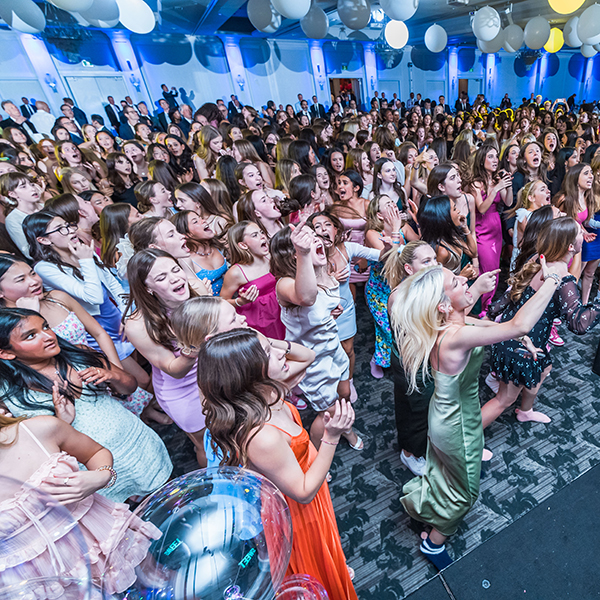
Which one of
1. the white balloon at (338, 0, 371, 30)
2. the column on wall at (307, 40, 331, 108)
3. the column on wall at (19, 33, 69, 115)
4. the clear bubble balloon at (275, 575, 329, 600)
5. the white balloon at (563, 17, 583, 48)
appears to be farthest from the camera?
the column on wall at (307, 40, 331, 108)

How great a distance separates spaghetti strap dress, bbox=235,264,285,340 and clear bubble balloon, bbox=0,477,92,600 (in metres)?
1.55

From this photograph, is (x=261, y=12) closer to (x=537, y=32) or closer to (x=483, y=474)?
(x=537, y=32)

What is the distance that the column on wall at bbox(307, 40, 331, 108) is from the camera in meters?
14.0

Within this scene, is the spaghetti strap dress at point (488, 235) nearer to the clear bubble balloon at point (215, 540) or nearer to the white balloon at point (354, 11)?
the clear bubble balloon at point (215, 540)

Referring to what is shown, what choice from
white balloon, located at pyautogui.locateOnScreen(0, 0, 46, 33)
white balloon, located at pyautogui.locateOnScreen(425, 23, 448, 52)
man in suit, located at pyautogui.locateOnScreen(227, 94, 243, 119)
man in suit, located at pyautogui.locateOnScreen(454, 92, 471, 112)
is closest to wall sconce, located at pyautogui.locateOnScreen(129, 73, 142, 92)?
man in suit, located at pyautogui.locateOnScreen(227, 94, 243, 119)

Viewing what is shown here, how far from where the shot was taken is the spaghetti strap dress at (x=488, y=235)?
Answer: 3.21 meters

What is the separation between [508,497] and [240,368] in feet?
5.67

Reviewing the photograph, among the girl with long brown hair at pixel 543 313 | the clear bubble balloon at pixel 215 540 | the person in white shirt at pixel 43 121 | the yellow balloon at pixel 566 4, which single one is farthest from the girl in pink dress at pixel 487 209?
the person in white shirt at pixel 43 121

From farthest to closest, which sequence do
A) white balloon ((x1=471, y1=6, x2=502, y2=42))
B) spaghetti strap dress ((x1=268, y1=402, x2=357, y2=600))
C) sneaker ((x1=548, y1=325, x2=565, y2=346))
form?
white balloon ((x1=471, y1=6, x2=502, y2=42))
sneaker ((x1=548, y1=325, x2=565, y2=346))
spaghetti strap dress ((x1=268, y1=402, x2=357, y2=600))

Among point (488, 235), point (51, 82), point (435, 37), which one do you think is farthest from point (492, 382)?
point (51, 82)

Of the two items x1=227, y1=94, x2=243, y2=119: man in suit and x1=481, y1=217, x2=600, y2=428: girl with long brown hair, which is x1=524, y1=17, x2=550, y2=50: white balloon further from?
x1=481, y1=217, x2=600, y2=428: girl with long brown hair

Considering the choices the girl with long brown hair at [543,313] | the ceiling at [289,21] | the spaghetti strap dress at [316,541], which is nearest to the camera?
the spaghetti strap dress at [316,541]

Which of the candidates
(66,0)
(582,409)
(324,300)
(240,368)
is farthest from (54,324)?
(66,0)

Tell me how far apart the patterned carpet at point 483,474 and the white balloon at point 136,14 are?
22.7ft
